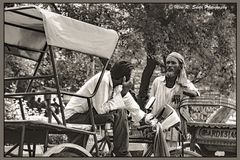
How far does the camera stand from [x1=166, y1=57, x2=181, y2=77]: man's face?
6.95 metres

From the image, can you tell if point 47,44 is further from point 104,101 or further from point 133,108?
point 133,108

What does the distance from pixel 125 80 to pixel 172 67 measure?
917 millimetres

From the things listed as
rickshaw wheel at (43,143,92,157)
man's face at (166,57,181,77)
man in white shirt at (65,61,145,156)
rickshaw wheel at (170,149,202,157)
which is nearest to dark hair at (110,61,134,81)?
man in white shirt at (65,61,145,156)

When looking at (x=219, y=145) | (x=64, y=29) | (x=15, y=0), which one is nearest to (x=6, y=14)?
(x=15, y=0)

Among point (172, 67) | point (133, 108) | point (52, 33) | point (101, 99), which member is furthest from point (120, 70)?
point (52, 33)

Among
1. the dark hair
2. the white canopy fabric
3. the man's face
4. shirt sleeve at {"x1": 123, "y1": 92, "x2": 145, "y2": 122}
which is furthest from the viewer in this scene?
the man's face

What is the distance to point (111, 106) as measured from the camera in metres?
6.12

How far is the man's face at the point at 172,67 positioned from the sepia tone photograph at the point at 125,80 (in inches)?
0.6

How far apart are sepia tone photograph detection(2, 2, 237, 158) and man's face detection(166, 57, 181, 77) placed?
0.05 feet

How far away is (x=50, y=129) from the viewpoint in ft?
17.7

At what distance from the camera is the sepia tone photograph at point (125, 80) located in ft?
18.2

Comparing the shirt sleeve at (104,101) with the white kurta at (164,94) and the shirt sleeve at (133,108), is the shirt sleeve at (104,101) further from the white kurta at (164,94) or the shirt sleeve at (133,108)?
the white kurta at (164,94)

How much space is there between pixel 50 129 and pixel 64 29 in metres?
1.13

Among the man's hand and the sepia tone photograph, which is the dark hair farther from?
the man's hand
